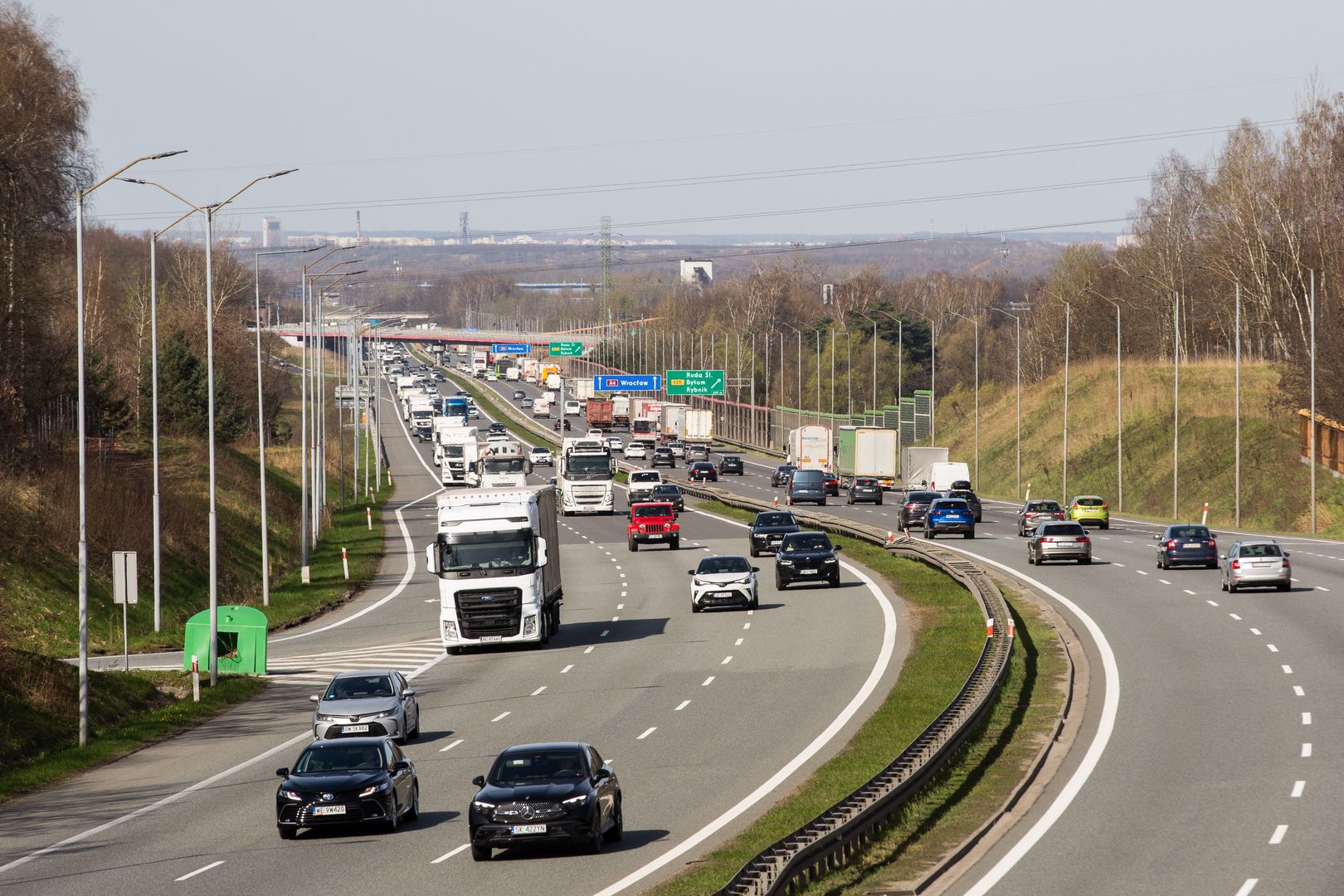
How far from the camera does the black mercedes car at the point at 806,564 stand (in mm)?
52750

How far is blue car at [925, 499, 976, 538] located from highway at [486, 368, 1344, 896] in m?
17.0

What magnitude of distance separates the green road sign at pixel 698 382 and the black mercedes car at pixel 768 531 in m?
93.4

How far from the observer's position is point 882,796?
20703 millimetres

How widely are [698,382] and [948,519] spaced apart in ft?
309

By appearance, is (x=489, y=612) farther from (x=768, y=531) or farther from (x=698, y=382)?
(x=698, y=382)

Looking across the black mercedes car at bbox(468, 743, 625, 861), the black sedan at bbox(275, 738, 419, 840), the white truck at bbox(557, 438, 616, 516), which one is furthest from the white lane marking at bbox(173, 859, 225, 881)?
the white truck at bbox(557, 438, 616, 516)

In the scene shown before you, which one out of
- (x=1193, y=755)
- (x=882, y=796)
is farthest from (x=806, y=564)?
(x=882, y=796)

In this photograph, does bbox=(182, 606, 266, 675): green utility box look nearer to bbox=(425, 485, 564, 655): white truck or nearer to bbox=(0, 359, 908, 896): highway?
bbox=(0, 359, 908, 896): highway

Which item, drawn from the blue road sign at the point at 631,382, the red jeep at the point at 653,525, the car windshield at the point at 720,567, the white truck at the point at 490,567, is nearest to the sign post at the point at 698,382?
the blue road sign at the point at 631,382

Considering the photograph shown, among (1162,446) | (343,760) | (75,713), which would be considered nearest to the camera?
(343,760)

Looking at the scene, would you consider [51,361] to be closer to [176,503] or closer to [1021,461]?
[176,503]

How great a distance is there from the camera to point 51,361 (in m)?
68.1

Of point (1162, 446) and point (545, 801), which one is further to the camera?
point (1162, 446)

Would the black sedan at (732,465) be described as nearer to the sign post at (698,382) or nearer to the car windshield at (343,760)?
the sign post at (698,382)
